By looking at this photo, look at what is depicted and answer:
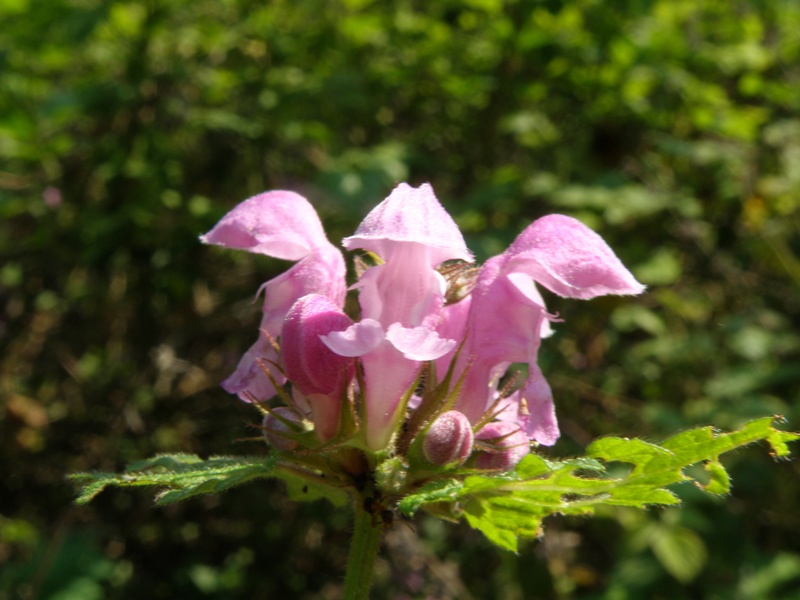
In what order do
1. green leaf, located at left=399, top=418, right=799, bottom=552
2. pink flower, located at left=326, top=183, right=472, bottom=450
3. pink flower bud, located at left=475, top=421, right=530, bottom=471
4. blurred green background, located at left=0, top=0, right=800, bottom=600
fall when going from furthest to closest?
blurred green background, located at left=0, top=0, right=800, bottom=600 < pink flower bud, located at left=475, top=421, right=530, bottom=471 < pink flower, located at left=326, top=183, right=472, bottom=450 < green leaf, located at left=399, top=418, right=799, bottom=552

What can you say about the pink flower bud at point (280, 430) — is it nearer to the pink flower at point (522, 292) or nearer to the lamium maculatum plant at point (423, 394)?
the lamium maculatum plant at point (423, 394)

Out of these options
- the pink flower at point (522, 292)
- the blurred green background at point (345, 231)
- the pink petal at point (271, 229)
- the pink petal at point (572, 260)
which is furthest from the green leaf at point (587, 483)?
the blurred green background at point (345, 231)

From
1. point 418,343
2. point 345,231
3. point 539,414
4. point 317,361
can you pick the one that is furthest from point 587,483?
point 345,231

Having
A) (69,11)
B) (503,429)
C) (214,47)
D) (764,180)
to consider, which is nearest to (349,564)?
(503,429)

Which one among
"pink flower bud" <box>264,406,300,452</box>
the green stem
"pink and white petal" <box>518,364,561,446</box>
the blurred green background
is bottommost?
the blurred green background

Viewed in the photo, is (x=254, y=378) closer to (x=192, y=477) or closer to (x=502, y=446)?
(x=192, y=477)

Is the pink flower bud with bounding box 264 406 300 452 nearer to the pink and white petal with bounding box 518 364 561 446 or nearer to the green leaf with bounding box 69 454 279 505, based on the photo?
the green leaf with bounding box 69 454 279 505

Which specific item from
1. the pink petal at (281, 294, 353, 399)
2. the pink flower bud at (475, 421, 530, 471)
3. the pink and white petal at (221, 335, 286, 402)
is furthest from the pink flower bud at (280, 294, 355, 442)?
the pink flower bud at (475, 421, 530, 471)

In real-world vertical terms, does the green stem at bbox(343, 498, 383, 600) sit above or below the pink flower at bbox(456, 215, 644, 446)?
below
